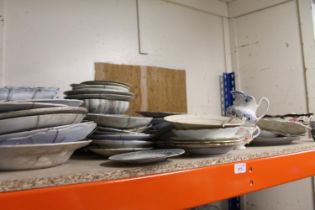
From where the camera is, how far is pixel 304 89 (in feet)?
6.73

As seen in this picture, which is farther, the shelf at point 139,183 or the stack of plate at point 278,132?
the stack of plate at point 278,132

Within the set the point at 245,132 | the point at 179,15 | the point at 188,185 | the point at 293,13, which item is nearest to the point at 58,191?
the point at 188,185

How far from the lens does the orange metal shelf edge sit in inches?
17.3

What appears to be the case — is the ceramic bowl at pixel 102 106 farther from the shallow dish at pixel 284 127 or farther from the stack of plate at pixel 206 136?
the shallow dish at pixel 284 127

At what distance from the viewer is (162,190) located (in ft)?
→ 1.86

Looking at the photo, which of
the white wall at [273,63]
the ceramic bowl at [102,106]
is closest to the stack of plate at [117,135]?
the ceramic bowl at [102,106]

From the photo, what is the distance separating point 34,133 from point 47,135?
2 cm

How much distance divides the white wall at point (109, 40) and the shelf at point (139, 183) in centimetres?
105

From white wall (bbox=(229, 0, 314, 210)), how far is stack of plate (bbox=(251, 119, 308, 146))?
3.50 feet

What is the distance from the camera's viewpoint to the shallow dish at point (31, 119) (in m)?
0.52

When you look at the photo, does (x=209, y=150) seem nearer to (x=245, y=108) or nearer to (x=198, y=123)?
(x=198, y=123)

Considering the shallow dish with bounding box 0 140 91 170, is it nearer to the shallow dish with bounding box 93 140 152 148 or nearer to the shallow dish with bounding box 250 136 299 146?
the shallow dish with bounding box 93 140 152 148

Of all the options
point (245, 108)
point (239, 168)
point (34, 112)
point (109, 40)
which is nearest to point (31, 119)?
point (34, 112)

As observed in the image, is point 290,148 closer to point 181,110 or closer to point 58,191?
point 58,191
